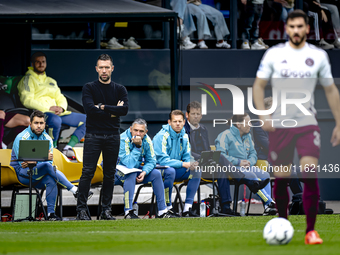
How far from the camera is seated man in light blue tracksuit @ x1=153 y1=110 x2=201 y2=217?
8586 mm

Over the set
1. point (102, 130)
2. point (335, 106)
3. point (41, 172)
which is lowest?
point (41, 172)

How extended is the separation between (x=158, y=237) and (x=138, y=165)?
3.17 m

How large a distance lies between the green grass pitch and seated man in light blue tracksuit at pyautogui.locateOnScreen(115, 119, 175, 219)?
2.58ft

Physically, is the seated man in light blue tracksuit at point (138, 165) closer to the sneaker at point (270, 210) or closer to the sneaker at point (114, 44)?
the sneaker at point (270, 210)

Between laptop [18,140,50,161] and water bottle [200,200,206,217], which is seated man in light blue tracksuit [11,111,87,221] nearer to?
laptop [18,140,50,161]

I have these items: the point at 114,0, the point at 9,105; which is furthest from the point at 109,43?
the point at 9,105

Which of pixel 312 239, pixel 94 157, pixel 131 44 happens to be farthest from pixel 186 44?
pixel 312 239

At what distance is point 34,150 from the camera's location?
779 cm

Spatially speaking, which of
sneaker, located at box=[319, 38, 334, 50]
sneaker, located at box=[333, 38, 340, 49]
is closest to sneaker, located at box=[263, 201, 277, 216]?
sneaker, located at box=[319, 38, 334, 50]

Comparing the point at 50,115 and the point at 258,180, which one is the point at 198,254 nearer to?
the point at 258,180

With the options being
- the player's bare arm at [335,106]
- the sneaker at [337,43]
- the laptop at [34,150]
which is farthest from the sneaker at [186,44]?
the player's bare arm at [335,106]

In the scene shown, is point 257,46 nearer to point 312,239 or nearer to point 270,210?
point 270,210

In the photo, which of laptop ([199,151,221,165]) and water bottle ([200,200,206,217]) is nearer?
laptop ([199,151,221,165])

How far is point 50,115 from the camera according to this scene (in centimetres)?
1006
